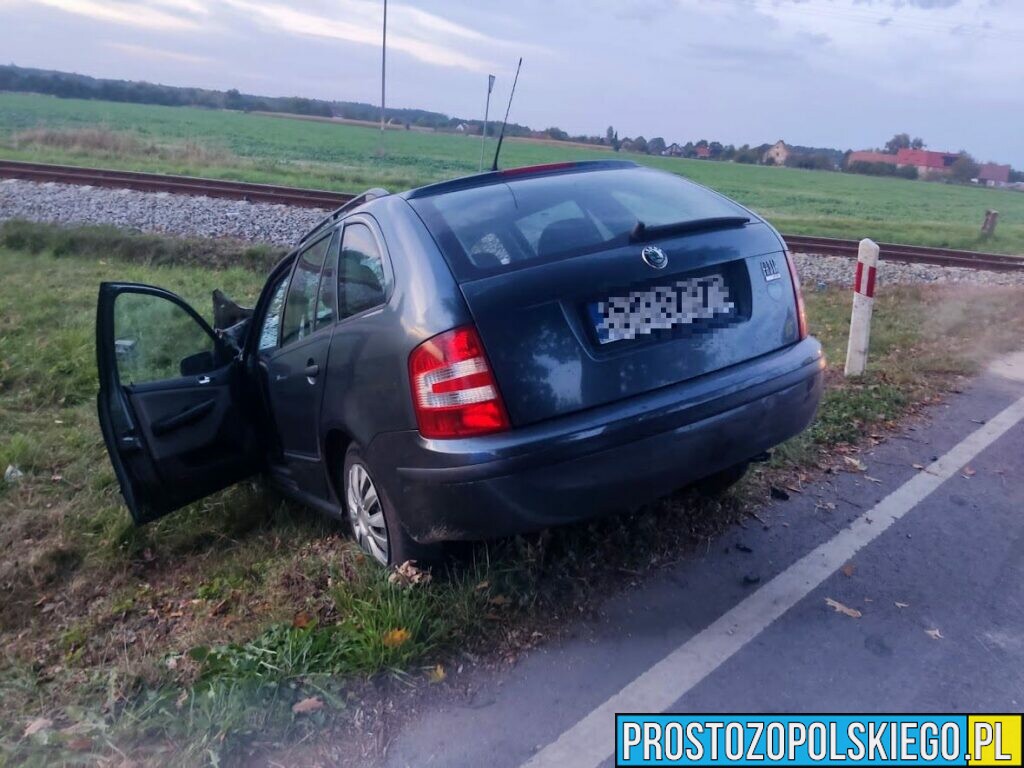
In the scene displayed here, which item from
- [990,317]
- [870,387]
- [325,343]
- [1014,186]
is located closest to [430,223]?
[325,343]

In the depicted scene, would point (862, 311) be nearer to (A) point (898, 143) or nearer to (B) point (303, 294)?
(B) point (303, 294)

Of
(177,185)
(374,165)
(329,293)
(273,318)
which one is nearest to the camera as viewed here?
(329,293)

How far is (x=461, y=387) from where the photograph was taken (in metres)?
3.11

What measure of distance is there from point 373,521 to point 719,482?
163 cm

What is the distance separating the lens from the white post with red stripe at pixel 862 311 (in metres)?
6.62

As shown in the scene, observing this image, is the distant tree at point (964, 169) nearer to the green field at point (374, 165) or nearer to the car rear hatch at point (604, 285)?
the green field at point (374, 165)

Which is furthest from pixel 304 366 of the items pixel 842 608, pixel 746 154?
pixel 746 154

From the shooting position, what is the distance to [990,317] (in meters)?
9.48

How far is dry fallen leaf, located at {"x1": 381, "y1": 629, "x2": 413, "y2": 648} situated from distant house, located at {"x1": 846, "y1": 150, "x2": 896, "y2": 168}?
65044 millimetres

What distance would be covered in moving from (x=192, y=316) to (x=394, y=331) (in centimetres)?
198

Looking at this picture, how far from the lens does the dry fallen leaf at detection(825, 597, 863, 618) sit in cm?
344

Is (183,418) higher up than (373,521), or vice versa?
(183,418)

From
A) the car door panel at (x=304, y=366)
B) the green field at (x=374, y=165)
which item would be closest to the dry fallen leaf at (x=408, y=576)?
the car door panel at (x=304, y=366)

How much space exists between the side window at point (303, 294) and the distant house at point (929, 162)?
61810 mm
